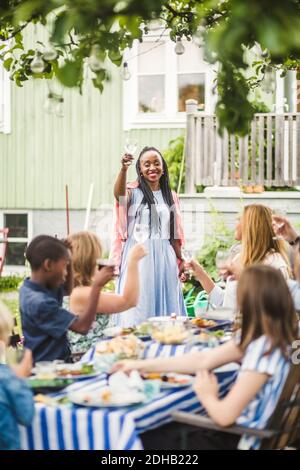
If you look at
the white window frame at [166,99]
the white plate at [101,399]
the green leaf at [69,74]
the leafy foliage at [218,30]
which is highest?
the white window frame at [166,99]

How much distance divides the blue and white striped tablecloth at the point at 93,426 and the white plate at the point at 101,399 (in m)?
0.02

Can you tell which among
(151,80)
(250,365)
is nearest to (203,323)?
(250,365)

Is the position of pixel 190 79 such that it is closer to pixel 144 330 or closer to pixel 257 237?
pixel 257 237

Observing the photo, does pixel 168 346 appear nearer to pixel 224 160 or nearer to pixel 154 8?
pixel 154 8

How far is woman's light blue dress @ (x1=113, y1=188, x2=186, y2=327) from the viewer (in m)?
6.51

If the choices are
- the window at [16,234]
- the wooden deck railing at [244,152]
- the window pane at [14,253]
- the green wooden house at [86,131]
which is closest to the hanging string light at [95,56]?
the wooden deck railing at [244,152]

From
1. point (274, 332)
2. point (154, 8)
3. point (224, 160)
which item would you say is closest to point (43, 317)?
point (274, 332)

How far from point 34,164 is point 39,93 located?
4.00 ft

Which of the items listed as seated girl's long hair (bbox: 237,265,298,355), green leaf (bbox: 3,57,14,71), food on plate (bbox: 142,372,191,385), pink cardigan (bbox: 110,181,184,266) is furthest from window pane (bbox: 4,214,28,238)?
seated girl's long hair (bbox: 237,265,298,355)

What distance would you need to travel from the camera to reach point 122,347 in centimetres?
399

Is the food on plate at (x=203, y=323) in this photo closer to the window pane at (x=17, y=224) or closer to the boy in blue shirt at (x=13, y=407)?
the boy in blue shirt at (x=13, y=407)

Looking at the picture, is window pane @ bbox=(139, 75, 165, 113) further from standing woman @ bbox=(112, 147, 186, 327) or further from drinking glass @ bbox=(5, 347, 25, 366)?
drinking glass @ bbox=(5, 347, 25, 366)

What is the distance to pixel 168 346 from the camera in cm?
434

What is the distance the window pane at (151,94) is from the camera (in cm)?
1395
